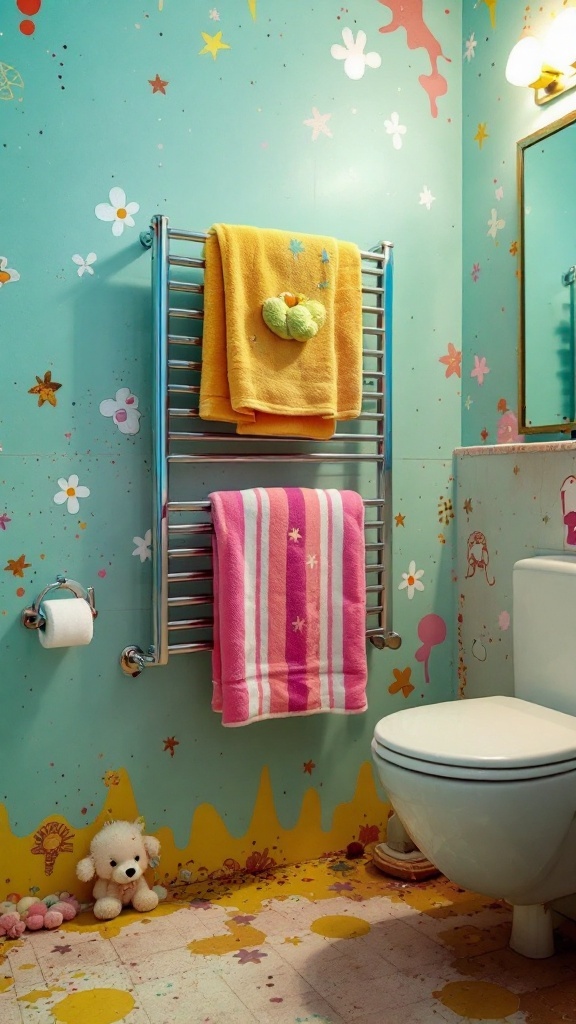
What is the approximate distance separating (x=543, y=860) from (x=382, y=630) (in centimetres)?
69

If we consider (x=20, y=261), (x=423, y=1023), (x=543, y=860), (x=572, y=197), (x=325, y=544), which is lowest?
(x=423, y=1023)

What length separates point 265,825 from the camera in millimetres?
1815

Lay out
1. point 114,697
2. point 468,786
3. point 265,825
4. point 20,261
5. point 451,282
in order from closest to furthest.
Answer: point 468,786 < point 20,261 < point 114,697 < point 265,825 < point 451,282

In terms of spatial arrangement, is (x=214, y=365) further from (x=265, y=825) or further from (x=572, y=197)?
(x=265, y=825)

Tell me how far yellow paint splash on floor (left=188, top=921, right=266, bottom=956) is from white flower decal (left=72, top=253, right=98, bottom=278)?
48.9 inches

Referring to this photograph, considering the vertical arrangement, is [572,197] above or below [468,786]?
above

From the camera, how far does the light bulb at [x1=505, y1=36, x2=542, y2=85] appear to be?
1695mm

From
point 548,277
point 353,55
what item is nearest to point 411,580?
point 548,277

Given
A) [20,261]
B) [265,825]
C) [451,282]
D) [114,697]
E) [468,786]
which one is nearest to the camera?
[468,786]

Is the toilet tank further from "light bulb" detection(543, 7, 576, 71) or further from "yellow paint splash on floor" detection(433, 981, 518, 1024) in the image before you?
"light bulb" detection(543, 7, 576, 71)

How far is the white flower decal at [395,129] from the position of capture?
1937 millimetres

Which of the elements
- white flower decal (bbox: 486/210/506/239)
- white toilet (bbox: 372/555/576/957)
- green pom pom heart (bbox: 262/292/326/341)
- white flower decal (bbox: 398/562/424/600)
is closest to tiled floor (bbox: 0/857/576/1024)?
white toilet (bbox: 372/555/576/957)

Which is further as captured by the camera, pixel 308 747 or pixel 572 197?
pixel 308 747

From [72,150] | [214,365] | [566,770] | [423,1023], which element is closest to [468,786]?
[566,770]
